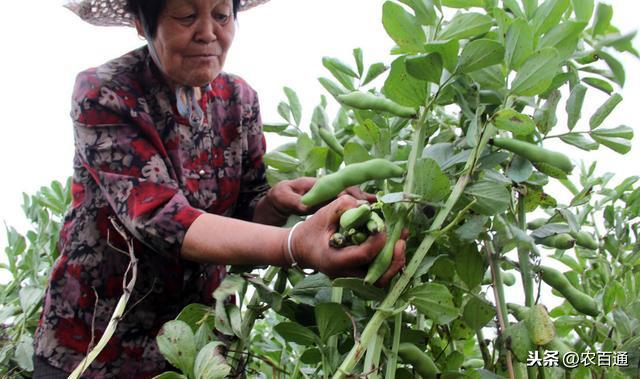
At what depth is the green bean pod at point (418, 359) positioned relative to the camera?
709 mm

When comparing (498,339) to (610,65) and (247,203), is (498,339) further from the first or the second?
(247,203)

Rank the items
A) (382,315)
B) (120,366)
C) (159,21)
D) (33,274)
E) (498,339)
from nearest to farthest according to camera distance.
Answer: (382,315), (498,339), (159,21), (120,366), (33,274)

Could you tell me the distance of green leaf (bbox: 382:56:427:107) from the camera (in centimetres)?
67

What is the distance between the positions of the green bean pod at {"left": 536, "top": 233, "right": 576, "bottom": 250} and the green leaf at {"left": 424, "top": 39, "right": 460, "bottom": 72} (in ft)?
0.78

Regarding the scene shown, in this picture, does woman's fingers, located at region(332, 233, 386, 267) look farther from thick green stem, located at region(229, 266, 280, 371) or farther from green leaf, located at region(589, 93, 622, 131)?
green leaf, located at region(589, 93, 622, 131)

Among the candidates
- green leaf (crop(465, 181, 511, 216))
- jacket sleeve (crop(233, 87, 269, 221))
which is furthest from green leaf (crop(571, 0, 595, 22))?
jacket sleeve (crop(233, 87, 269, 221))

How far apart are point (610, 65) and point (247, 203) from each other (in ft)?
1.94

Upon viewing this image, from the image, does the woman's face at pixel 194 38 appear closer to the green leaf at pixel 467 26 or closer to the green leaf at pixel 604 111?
the green leaf at pixel 467 26

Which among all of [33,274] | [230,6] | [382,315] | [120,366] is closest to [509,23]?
[382,315]

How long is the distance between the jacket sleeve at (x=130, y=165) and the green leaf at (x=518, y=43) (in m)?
0.38

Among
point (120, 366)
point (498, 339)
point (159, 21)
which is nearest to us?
point (498, 339)

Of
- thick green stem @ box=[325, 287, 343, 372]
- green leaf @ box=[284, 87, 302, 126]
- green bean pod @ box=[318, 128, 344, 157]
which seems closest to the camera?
thick green stem @ box=[325, 287, 343, 372]

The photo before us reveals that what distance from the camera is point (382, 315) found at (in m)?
0.64

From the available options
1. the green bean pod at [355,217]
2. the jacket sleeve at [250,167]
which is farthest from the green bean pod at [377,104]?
the jacket sleeve at [250,167]
